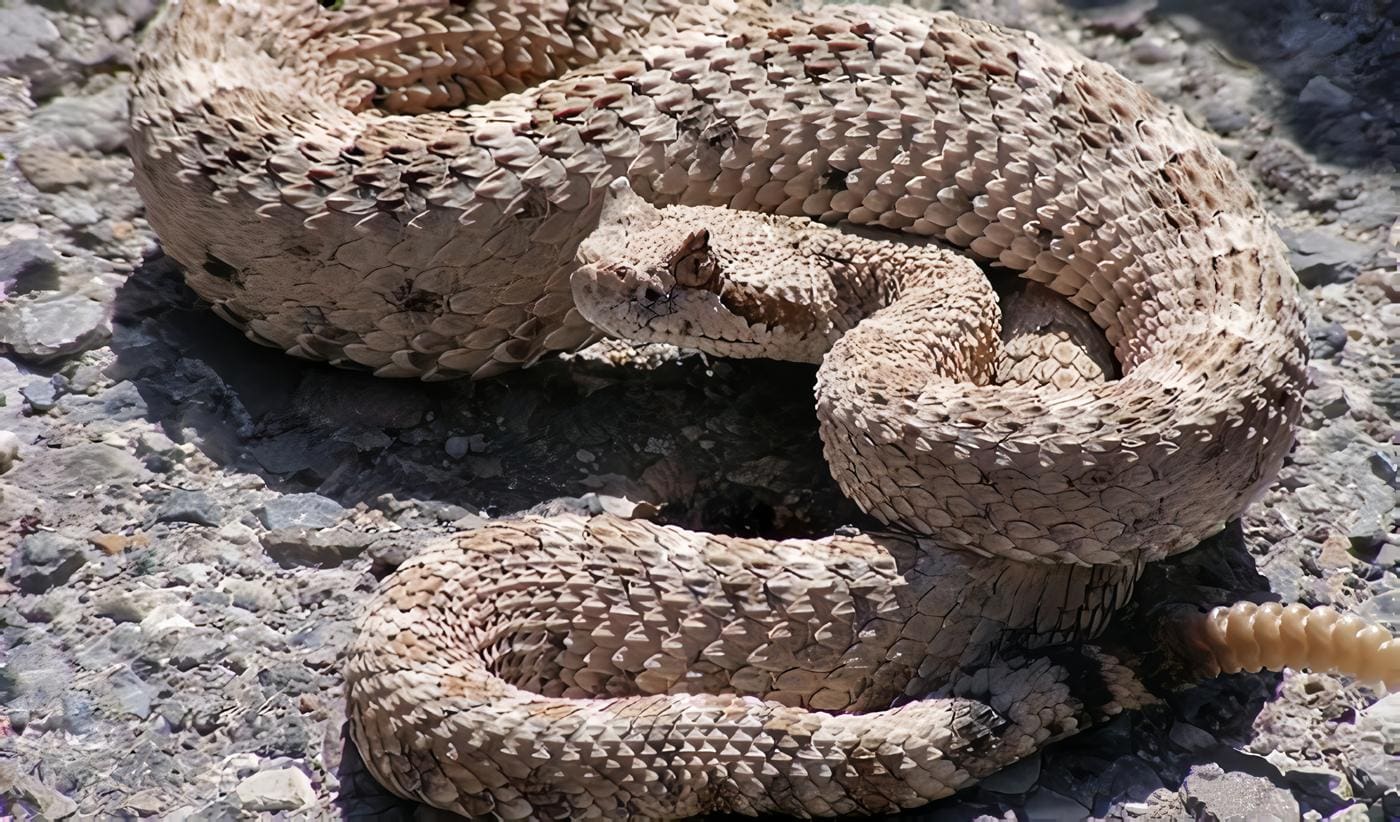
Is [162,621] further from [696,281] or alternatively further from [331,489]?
[696,281]

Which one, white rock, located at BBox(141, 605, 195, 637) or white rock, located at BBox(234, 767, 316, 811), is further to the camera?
white rock, located at BBox(141, 605, 195, 637)

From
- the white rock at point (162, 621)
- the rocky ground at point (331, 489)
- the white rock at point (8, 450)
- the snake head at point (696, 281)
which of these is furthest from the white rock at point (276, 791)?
the snake head at point (696, 281)

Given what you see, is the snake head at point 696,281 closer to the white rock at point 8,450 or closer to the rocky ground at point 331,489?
the rocky ground at point 331,489

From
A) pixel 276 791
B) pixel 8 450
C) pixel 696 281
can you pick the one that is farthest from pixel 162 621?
pixel 696 281

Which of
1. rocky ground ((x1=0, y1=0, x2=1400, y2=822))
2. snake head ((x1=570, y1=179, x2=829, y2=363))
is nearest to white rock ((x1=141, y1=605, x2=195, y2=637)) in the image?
rocky ground ((x1=0, y1=0, x2=1400, y2=822))

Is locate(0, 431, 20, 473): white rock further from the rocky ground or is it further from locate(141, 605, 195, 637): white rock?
locate(141, 605, 195, 637): white rock

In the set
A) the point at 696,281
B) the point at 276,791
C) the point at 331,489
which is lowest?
the point at 276,791
